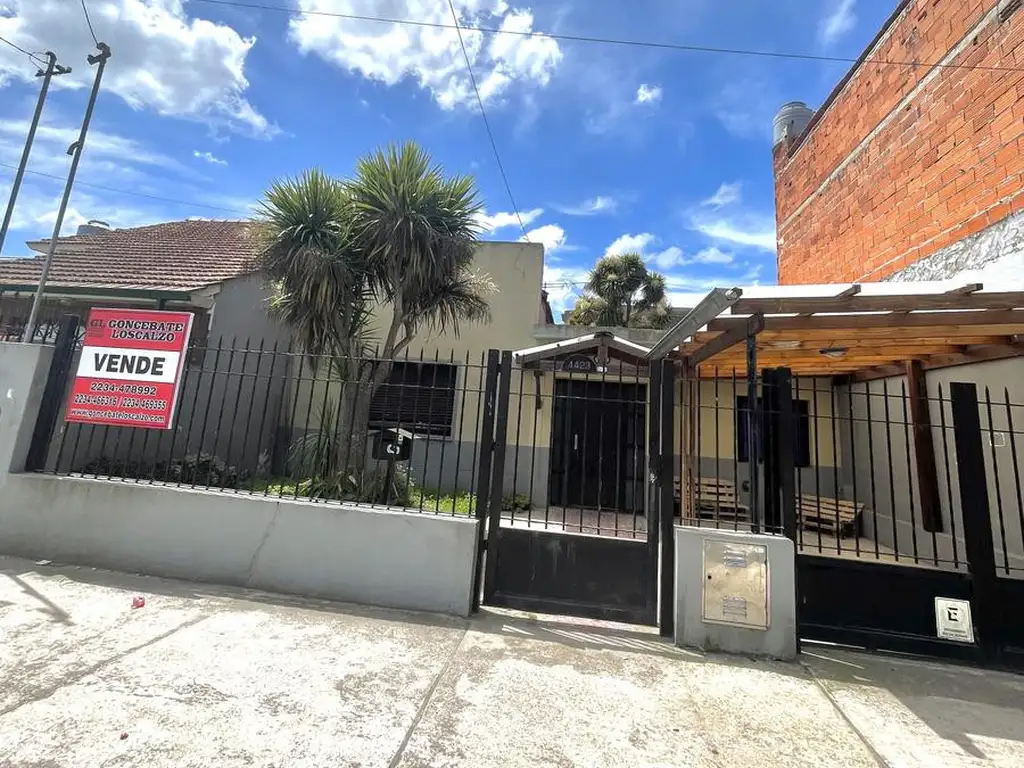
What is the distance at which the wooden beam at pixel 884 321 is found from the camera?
380cm

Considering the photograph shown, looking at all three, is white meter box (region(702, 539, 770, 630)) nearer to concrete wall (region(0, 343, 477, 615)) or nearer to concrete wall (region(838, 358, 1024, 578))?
concrete wall (region(838, 358, 1024, 578))

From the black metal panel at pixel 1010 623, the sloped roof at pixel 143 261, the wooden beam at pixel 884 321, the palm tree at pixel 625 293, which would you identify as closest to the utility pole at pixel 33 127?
the sloped roof at pixel 143 261

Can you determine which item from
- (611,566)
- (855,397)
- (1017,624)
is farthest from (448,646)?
(855,397)

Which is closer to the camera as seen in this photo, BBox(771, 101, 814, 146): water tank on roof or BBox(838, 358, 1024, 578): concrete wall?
BBox(838, 358, 1024, 578): concrete wall

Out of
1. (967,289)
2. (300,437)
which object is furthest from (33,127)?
(967,289)

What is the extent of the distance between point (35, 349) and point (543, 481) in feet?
22.3

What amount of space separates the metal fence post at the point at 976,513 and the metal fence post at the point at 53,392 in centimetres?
775

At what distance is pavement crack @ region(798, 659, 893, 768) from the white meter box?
1.16 feet

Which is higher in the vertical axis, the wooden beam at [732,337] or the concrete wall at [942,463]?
the wooden beam at [732,337]

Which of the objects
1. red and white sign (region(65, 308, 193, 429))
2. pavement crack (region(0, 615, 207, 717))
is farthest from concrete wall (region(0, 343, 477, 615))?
pavement crack (region(0, 615, 207, 717))

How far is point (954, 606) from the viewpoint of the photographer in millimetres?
3586

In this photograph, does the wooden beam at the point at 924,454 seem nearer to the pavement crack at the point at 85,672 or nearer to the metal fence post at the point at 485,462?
the metal fence post at the point at 485,462

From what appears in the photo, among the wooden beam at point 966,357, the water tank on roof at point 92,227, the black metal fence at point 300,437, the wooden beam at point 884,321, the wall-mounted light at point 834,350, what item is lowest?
the black metal fence at point 300,437

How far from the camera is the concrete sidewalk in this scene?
7.53 ft
